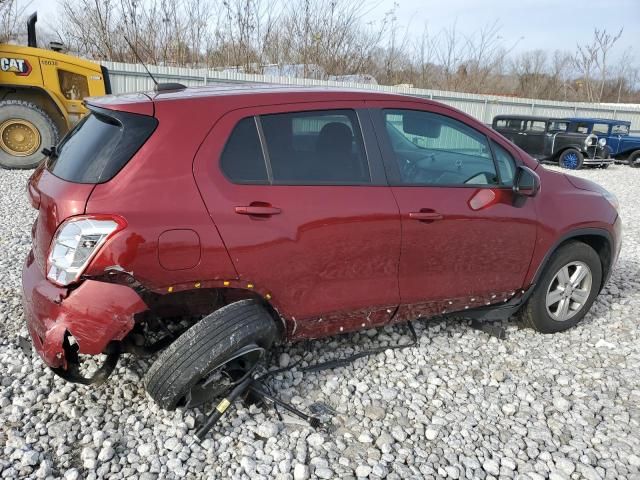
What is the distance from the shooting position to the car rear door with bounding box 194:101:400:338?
264 centimetres

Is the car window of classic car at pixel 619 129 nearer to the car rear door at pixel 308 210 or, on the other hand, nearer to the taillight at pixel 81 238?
the car rear door at pixel 308 210

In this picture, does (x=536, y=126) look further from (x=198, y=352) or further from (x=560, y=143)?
(x=198, y=352)

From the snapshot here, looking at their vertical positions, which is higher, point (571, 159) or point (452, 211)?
point (452, 211)

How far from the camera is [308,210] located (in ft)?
9.11

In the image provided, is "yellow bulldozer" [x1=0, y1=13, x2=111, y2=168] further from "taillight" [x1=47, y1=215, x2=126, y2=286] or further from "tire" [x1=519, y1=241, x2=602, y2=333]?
"tire" [x1=519, y1=241, x2=602, y2=333]

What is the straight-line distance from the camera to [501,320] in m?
4.05

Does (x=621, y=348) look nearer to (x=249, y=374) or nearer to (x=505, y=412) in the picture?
(x=505, y=412)

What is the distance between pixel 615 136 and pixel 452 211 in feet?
56.0

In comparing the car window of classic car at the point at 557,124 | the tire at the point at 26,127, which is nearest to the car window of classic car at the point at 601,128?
the car window of classic car at the point at 557,124

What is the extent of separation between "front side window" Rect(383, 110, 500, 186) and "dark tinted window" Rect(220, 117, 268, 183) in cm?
86

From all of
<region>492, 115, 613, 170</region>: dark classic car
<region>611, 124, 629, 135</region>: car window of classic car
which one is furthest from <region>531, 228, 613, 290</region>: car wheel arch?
<region>611, 124, 629, 135</region>: car window of classic car

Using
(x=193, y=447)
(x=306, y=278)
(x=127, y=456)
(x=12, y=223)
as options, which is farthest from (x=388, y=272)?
(x=12, y=223)

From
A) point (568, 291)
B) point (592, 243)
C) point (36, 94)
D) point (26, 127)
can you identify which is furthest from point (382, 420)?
point (36, 94)

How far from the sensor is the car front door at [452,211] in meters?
3.14
